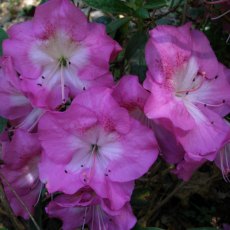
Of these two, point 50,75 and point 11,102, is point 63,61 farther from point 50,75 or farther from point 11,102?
point 11,102

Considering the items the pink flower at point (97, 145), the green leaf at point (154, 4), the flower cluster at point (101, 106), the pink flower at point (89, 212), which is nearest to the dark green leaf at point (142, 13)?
the green leaf at point (154, 4)

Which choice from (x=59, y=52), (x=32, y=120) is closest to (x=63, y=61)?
(x=59, y=52)

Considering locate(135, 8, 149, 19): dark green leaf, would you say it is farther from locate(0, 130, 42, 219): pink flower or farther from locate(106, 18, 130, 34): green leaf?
locate(0, 130, 42, 219): pink flower

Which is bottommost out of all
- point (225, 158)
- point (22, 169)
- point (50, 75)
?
point (22, 169)

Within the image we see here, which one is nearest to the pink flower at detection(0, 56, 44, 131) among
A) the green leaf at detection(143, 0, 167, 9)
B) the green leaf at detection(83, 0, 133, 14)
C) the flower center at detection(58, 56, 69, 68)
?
the flower center at detection(58, 56, 69, 68)

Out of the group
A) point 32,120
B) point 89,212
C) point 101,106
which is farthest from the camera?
point 89,212

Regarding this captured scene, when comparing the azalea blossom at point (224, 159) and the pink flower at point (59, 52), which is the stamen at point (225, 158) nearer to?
the azalea blossom at point (224, 159)

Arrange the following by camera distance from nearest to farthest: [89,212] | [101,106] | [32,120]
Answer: [101,106]
[32,120]
[89,212]

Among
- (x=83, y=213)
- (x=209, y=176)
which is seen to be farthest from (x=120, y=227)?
(x=209, y=176)
